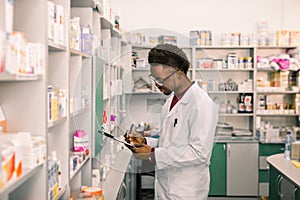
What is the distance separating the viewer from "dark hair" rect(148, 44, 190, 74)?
1946 millimetres

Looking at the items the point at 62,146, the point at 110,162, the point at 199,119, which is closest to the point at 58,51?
the point at 62,146

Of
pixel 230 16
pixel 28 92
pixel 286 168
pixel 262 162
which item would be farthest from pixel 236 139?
pixel 28 92

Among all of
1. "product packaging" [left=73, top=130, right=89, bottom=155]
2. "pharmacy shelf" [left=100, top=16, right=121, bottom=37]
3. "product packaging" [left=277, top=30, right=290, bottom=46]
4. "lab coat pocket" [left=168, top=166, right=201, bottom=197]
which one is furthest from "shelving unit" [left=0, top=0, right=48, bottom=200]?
"product packaging" [left=277, top=30, right=290, bottom=46]

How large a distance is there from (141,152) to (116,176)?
1538 mm

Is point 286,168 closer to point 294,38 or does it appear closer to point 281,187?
point 281,187

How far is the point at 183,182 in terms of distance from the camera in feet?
8.58

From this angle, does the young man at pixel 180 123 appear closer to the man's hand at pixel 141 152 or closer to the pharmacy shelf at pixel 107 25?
the man's hand at pixel 141 152

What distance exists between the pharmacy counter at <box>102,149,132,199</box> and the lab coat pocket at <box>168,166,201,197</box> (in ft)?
1.01

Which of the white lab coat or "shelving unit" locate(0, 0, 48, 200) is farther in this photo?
the white lab coat

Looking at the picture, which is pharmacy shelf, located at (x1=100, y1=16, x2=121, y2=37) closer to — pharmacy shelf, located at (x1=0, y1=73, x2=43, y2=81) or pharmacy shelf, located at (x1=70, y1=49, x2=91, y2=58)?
pharmacy shelf, located at (x1=70, y1=49, x2=91, y2=58)

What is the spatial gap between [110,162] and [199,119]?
0.51 metres

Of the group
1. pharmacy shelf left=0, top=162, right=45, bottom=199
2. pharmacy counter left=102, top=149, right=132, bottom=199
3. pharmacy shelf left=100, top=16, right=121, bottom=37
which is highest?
pharmacy shelf left=100, top=16, right=121, bottom=37

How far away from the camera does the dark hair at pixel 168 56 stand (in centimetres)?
195

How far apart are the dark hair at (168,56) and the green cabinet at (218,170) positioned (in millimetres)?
4111
